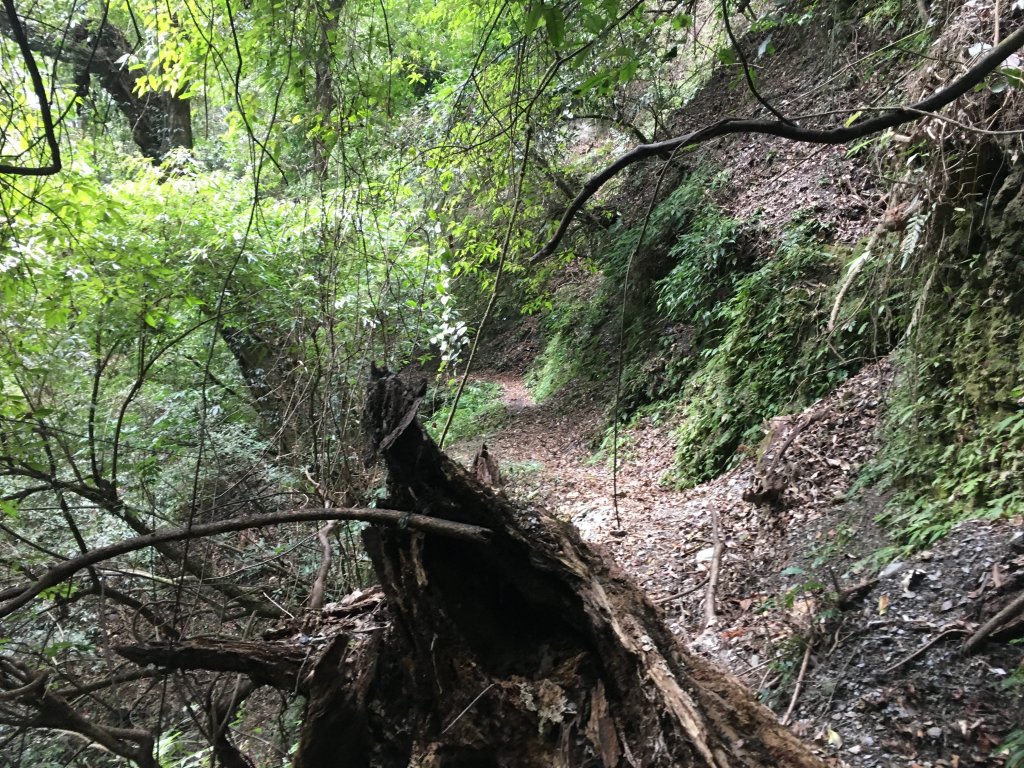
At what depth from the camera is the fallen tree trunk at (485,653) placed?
1.98 meters

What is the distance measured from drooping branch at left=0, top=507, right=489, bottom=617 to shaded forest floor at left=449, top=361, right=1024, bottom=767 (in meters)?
0.59

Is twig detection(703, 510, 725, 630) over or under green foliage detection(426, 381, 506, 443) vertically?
under

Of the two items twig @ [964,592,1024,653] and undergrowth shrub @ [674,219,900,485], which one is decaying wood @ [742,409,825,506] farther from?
twig @ [964,592,1024,653]

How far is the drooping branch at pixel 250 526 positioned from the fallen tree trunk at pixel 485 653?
0.22 ft

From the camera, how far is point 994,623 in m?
2.67

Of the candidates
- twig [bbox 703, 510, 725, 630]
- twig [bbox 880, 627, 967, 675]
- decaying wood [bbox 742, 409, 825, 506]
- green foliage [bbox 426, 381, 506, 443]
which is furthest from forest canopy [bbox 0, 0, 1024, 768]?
green foliage [bbox 426, 381, 506, 443]

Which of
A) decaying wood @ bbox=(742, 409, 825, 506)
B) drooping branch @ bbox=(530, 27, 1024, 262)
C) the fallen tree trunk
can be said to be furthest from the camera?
decaying wood @ bbox=(742, 409, 825, 506)

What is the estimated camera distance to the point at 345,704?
89.5 inches

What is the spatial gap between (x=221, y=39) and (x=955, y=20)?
447 cm

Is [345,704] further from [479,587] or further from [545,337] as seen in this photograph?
[545,337]

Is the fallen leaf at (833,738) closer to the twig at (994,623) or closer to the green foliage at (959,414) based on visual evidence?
the twig at (994,623)

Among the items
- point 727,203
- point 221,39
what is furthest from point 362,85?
point 727,203

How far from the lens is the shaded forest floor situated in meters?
2.63

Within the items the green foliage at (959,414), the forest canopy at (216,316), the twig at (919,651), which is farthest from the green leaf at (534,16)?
the green foliage at (959,414)
